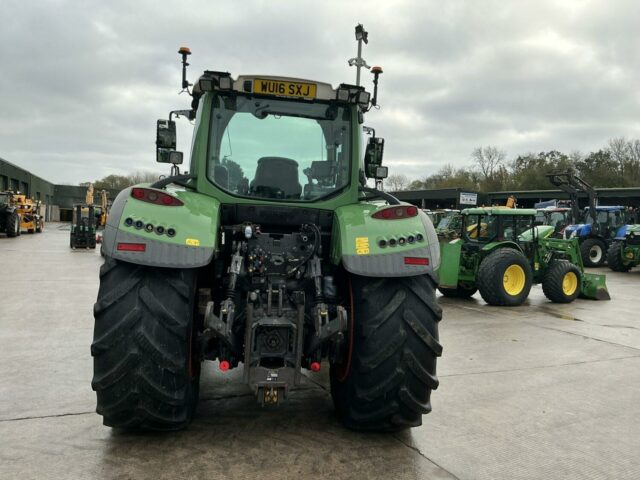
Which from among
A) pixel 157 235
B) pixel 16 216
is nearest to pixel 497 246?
pixel 157 235

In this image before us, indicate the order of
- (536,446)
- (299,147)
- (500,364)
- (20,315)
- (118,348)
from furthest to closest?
(20,315) < (500,364) < (299,147) < (536,446) < (118,348)

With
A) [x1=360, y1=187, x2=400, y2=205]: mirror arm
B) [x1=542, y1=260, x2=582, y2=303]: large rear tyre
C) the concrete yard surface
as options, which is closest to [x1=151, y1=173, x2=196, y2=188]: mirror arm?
[x1=360, y1=187, x2=400, y2=205]: mirror arm

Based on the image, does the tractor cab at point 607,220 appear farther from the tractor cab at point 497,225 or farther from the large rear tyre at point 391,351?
the large rear tyre at point 391,351

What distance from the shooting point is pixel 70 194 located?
72500mm

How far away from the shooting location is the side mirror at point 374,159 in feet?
14.9

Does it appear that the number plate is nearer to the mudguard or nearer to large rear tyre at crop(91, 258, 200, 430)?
large rear tyre at crop(91, 258, 200, 430)

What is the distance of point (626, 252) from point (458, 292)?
35.8 ft

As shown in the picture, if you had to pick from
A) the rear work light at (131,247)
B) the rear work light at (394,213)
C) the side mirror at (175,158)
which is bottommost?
the rear work light at (131,247)

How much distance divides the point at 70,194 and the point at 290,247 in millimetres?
77296

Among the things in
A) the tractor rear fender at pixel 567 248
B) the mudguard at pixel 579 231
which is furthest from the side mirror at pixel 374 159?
the mudguard at pixel 579 231

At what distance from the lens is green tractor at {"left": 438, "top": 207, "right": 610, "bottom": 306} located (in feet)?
33.4

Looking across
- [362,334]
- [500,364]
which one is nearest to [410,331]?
[362,334]

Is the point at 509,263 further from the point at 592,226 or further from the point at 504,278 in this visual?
the point at 592,226

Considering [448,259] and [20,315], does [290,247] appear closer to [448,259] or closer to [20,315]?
[20,315]
